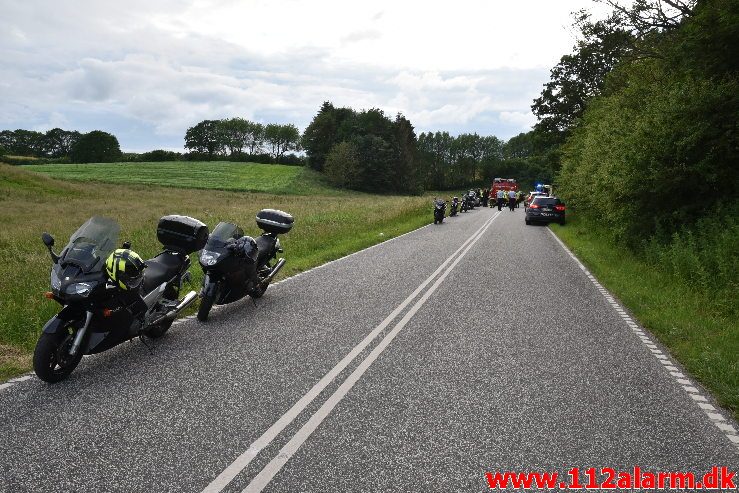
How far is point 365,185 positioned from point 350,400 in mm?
85905

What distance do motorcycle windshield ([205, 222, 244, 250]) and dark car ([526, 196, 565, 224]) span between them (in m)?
23.3

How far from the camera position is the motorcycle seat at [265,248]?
32.1 ft

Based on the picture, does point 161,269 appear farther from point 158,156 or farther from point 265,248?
point 158,156

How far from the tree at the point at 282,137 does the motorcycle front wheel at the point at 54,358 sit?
136 m

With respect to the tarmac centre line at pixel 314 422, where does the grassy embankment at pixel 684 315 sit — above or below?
above

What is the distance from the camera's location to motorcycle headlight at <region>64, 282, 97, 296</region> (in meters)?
5.27

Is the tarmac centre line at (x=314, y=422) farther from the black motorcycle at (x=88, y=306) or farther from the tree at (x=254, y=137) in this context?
the tree at (x=254, y=137)

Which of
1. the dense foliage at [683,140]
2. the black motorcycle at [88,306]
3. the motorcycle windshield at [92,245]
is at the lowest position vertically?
the black motorcycle at [88,306]

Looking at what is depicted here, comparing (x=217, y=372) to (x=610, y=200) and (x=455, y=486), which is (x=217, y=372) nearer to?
(x=455, y=486)

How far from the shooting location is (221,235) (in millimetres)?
8320

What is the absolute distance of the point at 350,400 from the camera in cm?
498

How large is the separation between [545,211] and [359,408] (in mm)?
26413

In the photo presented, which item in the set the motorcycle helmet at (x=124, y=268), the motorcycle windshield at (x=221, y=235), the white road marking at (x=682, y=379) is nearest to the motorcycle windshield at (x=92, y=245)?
the motorcycle helmet at (x=124, y=268)

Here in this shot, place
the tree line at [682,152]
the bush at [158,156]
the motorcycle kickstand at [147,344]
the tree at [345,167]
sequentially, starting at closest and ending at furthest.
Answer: the motorcycle kickstand at [147,344] → the tree line at [682,152] → the tree at [345,167] → the bush at [158,156]
